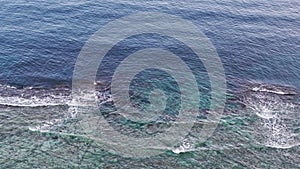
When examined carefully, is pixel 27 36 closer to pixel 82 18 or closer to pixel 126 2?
pixel 82 18

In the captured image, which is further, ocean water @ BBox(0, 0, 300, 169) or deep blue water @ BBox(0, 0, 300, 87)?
deep blue water @ BBox(0, 0, 300, 87)

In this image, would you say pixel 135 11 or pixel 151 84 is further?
pixel 135 11

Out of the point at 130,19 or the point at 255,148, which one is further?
the point at 130,19

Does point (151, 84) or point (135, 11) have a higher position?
point (135, 11)

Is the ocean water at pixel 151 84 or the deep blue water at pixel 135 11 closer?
the ocean water at pixel 151 84

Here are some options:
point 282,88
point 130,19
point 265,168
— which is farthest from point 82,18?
point 265,168

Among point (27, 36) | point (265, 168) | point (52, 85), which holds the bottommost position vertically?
point (265, 168)

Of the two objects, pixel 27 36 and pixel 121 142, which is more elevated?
pixel 27 36

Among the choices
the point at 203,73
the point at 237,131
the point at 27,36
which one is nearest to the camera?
the point at 237,131
